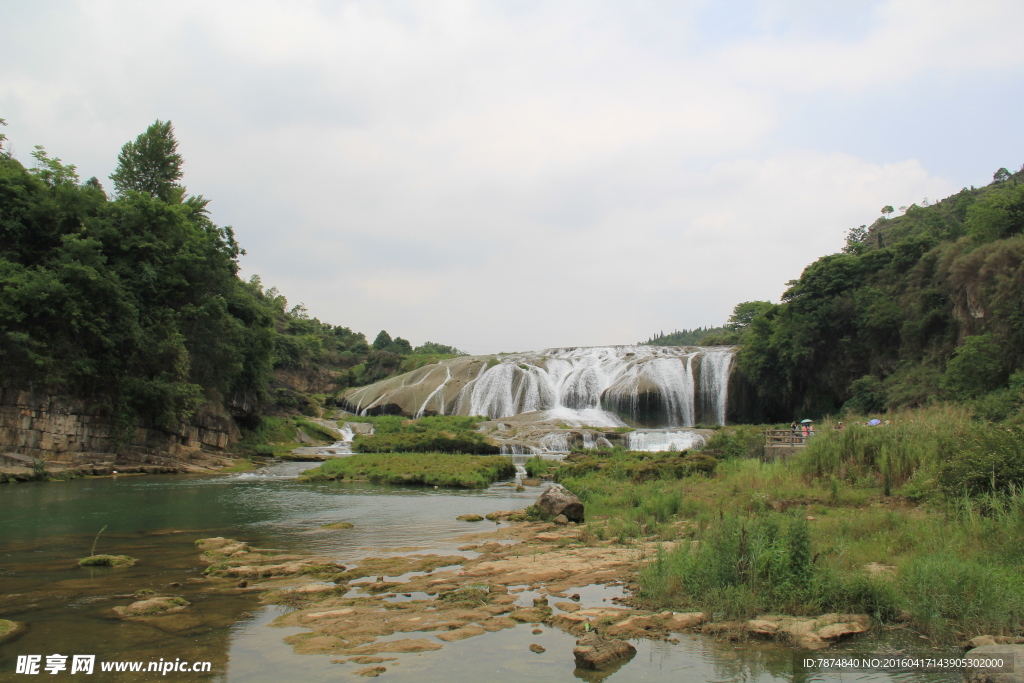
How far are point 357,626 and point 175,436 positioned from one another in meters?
24.3

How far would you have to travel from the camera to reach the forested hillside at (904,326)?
25469 mm

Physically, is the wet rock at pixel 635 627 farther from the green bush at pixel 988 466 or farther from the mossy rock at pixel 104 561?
the mossy rock at pixel 104 561

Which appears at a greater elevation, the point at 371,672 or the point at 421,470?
the point at 371,672

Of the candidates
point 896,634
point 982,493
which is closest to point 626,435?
point 982,493

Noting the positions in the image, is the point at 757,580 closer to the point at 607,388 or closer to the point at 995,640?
the point at 995,640

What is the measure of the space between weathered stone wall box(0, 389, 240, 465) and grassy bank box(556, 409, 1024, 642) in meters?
18.8

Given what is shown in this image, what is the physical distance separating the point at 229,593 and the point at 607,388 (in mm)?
35471

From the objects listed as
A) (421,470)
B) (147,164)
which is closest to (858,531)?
(421,470)

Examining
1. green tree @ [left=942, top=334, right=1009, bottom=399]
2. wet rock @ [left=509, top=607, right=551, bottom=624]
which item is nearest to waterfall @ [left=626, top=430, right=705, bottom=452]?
green tree @ [left=942, top=334, right=1009, bottom=399]

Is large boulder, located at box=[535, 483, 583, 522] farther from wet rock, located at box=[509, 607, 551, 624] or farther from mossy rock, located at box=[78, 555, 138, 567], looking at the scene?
mossy rock, located at box=[78, 555, 138, 567]

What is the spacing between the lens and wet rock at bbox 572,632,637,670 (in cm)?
468

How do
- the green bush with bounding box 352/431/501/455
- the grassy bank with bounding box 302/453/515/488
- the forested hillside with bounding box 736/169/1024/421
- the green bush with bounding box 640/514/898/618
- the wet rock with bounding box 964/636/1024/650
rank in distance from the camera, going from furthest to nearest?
the green bush with bounding box 352/431/501/455 → the forested hillside with bounding box 736/169/1024/421 → the grassy bank with bounding box 302/453/515/488 → the green bush with bounding box 640/514/898/618 → the wet rock with bounding box 964/636/1024/650

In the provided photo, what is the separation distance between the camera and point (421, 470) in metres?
20.3

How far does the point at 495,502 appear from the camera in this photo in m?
15.2
